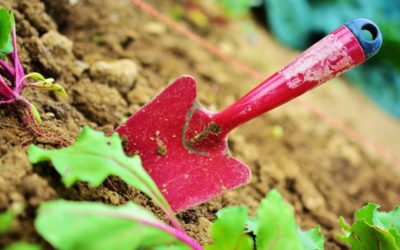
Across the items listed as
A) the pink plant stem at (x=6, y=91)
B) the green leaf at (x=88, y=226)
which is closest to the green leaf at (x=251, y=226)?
the green leaf at (x=88, y=226)

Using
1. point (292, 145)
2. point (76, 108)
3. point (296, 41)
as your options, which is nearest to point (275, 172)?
point (292, 145)

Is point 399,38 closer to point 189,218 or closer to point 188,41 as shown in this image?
point 188,41

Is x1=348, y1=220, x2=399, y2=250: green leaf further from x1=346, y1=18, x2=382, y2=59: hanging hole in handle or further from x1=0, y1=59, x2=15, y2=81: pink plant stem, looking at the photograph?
x1=0, y1=59, x2=15, y2=81: pink plant stem

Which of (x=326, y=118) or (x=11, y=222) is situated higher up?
(x=11, y=222)

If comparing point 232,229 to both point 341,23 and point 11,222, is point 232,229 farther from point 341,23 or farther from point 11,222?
point 341,23

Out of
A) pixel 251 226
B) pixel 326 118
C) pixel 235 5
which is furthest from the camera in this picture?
pixel 235 5

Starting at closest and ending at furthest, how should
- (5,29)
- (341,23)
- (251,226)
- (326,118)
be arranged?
(5,29)
(251,226)
(326,118)
(341,23)

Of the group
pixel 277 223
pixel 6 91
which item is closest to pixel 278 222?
pixel 277 223
